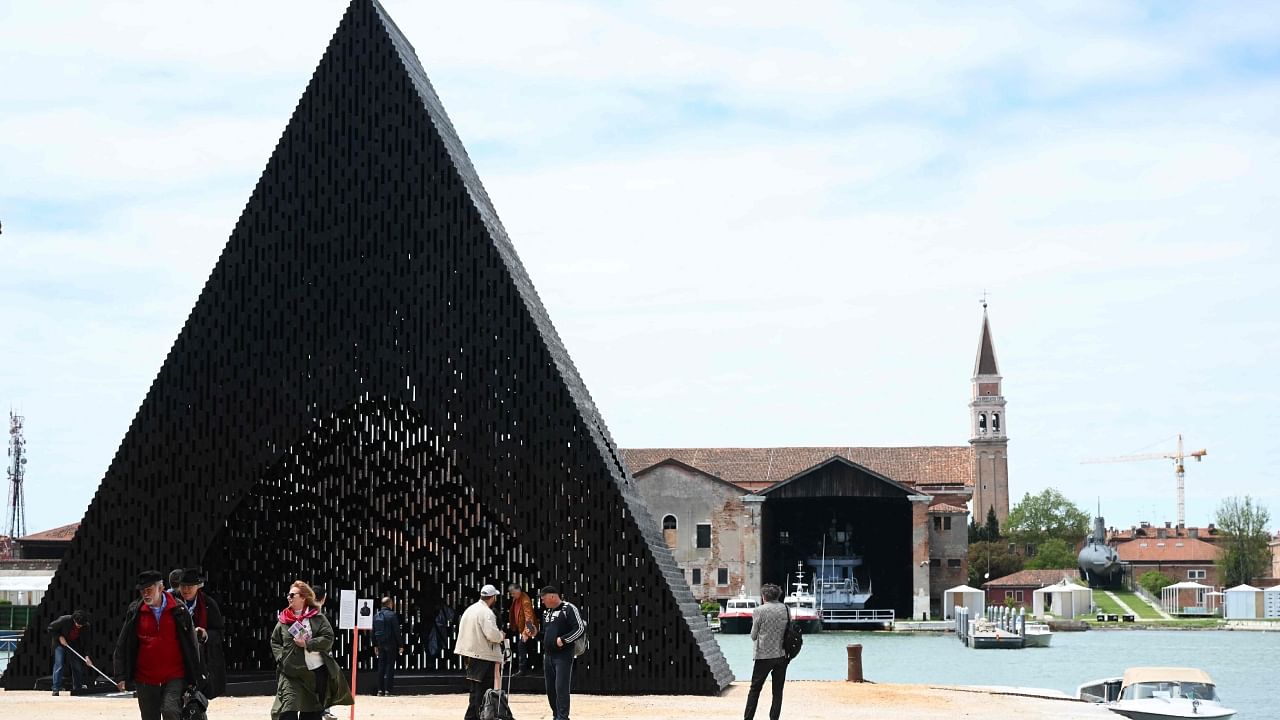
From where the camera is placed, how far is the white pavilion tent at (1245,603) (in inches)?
4058

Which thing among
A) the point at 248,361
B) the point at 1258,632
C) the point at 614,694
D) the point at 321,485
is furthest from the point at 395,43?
the point at 1258,632

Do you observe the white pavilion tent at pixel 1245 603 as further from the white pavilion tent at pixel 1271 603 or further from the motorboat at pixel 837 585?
the motorboat at pixel 837 585

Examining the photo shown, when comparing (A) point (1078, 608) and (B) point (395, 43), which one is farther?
(A) point (1078, 608)

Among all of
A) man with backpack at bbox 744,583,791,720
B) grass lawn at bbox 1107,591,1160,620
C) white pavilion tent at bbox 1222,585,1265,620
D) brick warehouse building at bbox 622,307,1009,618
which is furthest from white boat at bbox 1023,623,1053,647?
man with backpack at bbox 744,583,791,720

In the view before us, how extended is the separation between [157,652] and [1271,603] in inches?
4053

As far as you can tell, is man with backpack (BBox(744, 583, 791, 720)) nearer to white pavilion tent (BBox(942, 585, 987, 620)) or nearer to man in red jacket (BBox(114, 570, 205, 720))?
man in red jacket (BBox(114, 570, 205, 720))

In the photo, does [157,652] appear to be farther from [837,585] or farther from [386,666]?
[837,585]

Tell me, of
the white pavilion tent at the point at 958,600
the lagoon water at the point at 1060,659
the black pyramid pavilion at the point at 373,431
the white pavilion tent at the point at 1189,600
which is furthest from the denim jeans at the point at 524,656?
the white pavilion tent at the point at 1189,600

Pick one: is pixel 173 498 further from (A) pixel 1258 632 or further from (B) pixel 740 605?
(A) pixel 1258 632

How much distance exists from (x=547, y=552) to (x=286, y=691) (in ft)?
26.4

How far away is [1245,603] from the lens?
339 feet

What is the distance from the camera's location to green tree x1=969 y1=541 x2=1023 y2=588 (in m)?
118

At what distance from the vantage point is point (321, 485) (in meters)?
22.0

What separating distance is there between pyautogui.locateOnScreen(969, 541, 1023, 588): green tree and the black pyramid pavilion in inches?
3864
